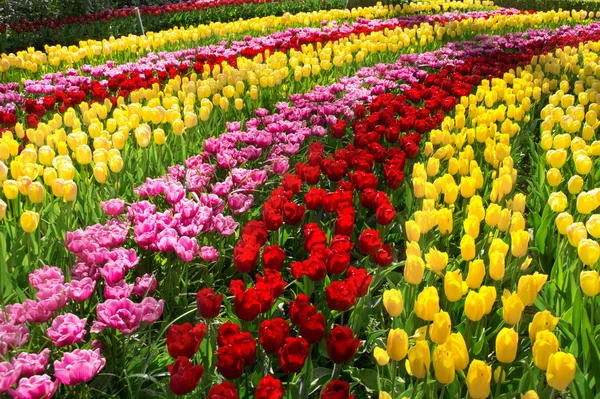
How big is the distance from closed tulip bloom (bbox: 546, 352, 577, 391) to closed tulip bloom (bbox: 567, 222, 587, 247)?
92 cm

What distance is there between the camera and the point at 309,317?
175 cm

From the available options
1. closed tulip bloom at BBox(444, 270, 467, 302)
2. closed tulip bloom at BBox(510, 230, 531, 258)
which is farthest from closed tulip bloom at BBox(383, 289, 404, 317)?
closed tulip bloom at BBox(510, 230, 531, 258)

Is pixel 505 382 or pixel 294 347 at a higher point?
pixel 294 347

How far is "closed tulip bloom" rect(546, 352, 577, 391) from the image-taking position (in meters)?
1.44

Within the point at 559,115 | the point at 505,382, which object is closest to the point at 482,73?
the point at 559,115

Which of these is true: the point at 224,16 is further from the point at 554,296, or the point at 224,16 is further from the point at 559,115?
the point at 554,296

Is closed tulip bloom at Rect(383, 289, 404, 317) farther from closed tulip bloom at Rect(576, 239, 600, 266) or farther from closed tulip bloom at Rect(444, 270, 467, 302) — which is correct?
closed tulip bloom at Rect(576, 239, 600, 266)

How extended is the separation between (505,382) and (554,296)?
658 mm

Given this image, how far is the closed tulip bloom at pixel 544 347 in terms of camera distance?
1.51 meters

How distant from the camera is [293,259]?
300 centimetres

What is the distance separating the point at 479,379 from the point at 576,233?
1072 millimetres

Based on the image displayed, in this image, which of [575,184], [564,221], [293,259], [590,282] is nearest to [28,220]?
[293,259]

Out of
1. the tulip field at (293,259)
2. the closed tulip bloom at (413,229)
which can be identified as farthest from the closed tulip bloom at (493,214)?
the closed tulip bloom at (413,229)

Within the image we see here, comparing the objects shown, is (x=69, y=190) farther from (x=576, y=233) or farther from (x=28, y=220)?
(x=576, y=233)
